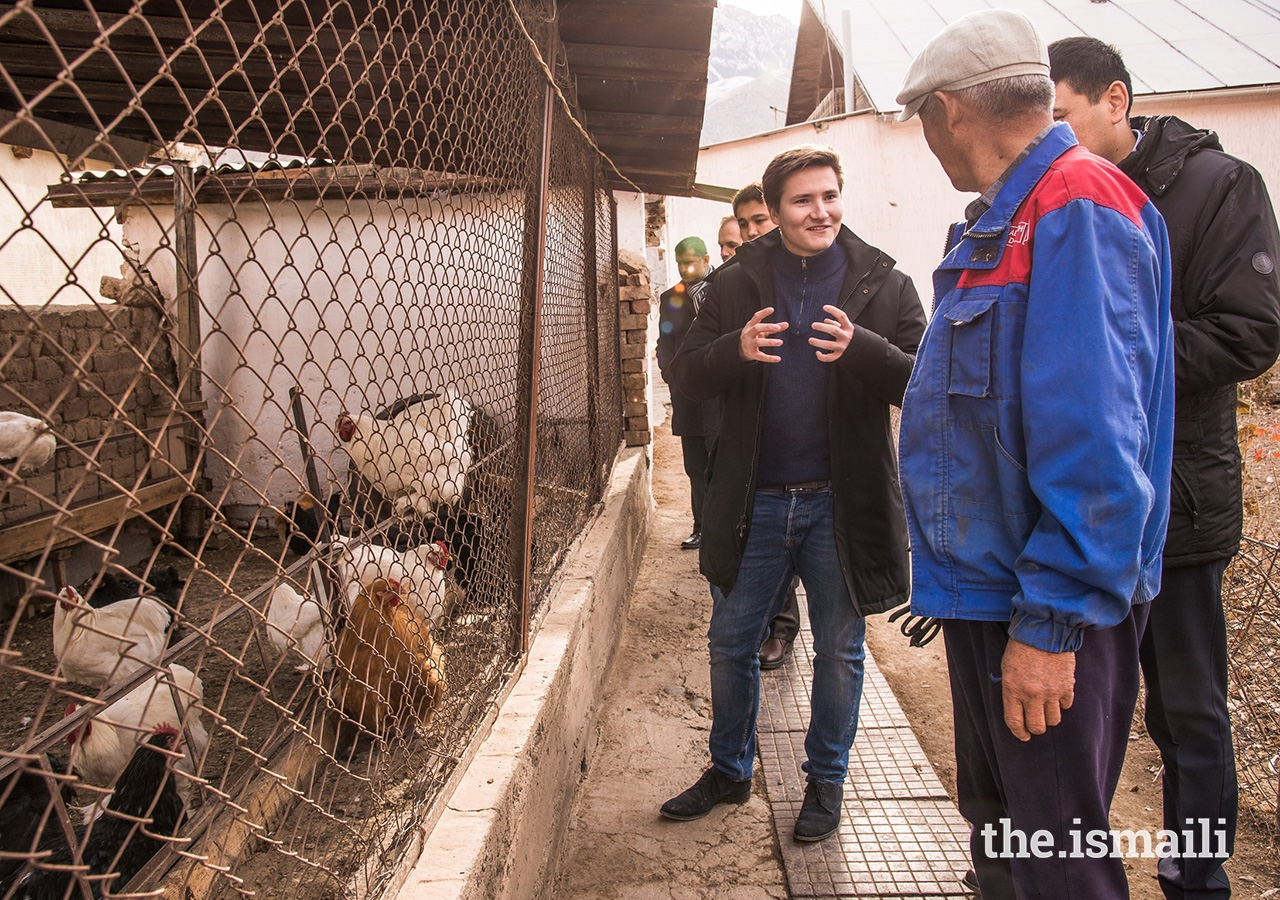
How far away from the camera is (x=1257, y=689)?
3014mm

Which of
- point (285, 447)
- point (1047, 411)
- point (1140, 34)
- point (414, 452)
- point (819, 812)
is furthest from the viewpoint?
point (1140, 34)

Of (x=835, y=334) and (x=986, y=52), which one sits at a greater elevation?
(x=986, y=52)

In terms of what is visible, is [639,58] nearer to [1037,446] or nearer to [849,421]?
[849,421]

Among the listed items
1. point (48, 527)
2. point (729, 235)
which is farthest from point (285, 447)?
point (729, 235)

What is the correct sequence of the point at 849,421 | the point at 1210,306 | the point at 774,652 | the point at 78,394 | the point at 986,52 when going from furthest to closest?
the point at 78,394 < the point at 774,652 < the point at 849,421 < the point at 1210,306 < the point at 986,52

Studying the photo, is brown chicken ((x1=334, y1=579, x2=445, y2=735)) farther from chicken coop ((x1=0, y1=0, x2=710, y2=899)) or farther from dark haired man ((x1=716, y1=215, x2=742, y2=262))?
dark haired man ((x1=716, y1=215, x2=742, y2=262))

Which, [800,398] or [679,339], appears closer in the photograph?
[800,398]

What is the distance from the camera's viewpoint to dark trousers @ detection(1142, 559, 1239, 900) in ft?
6.40

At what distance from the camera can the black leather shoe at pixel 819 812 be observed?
2.50 m

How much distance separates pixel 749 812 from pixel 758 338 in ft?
5.18

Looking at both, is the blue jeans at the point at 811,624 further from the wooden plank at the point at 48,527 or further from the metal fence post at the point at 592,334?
the wooden plank at the point at 48,527

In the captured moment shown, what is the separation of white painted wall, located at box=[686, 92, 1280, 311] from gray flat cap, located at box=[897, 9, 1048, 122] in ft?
30.5

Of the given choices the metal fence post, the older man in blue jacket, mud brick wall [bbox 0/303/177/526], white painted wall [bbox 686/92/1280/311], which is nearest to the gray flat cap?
the older man in blue jacket

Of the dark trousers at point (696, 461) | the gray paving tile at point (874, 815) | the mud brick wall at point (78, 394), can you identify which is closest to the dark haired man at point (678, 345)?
the dark trousers at point (696, 461)
